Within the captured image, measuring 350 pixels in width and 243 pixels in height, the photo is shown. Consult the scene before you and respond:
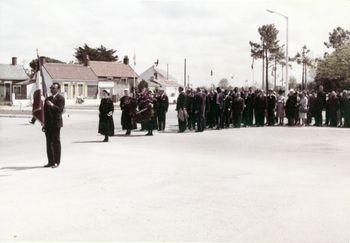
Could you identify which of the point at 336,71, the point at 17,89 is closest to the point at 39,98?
the point at 336,71

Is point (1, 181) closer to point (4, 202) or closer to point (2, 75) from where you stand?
point (4, 202)

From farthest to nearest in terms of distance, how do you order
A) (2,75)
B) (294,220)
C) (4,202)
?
(2,75), (4,202), (294,220)

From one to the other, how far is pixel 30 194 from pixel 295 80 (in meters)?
163

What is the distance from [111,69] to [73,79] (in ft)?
39.0

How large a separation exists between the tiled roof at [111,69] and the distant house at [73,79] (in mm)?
2674

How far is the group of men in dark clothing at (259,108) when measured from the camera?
23.4m

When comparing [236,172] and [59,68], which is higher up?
[59,68]

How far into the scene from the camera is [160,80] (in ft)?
370

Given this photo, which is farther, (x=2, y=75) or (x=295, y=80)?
(x=295, y=80)

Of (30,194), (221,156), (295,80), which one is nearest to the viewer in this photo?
(30,194)

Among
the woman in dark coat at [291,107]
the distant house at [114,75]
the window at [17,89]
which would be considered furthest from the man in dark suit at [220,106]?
the distant house at [114,75]

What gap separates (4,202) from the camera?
319 inches

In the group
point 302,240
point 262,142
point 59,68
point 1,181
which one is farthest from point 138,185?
point 59,68

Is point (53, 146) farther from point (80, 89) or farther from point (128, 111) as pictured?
point (80, 89)
